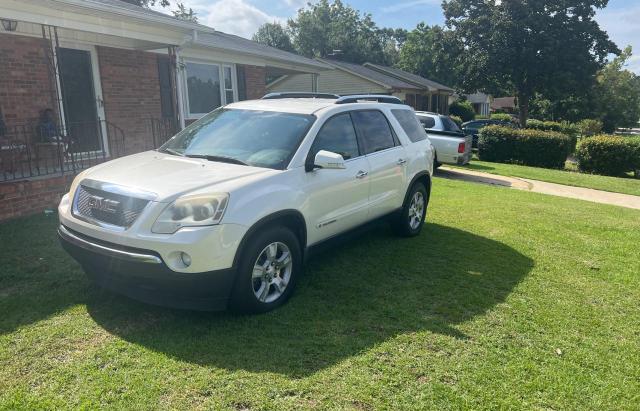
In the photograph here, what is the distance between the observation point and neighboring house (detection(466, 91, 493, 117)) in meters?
62.2

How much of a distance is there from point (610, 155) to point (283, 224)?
Result: 55.1 feet

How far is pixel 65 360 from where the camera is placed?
3.26 metres

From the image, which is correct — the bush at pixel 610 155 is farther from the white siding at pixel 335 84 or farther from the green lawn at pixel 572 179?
the white siding at pixel 335 84

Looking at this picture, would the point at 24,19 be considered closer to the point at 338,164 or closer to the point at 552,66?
the point at 338,164

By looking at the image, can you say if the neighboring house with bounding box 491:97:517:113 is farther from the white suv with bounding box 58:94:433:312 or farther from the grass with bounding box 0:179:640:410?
the white suv with bounding box 58:94:433:312

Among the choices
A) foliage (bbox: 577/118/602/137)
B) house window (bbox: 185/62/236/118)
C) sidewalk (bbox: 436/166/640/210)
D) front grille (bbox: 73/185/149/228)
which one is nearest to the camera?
front grille (bbox: 73/185/149/228)

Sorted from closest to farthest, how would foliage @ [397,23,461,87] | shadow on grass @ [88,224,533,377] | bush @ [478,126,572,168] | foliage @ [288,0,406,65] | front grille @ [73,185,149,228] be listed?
shadow on grass @ [88,224,533,377] → front grille @ [73,185,149,228] → bush @ [478,126,572,168] → foliage @ [397,23,461,87] → foliage @ [288,0,406,65]

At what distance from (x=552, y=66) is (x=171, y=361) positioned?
3444cm

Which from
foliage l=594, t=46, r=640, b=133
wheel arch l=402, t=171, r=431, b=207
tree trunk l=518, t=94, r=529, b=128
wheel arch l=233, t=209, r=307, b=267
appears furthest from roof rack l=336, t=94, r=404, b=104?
foliage l=594, t=46, r=640, b=133

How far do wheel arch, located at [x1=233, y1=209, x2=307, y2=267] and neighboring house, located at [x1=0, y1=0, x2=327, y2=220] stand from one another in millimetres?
4638

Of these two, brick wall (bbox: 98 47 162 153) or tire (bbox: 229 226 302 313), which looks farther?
brick wall (bbox: 98 47 162 153)

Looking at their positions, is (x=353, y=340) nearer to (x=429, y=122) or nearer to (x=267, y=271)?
(x=267, y=271)

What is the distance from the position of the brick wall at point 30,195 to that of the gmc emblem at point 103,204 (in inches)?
139

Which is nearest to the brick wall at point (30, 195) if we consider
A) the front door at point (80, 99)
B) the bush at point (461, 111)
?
the front door at point (80, 99)
